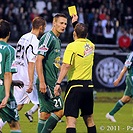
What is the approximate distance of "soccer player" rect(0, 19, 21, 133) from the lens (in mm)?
10297

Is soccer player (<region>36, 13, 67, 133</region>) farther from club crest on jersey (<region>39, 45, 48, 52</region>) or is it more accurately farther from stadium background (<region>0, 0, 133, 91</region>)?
stadium background (<region>0, 0, 133, 91</region>)

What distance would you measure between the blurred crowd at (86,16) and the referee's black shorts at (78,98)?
18.8 metres

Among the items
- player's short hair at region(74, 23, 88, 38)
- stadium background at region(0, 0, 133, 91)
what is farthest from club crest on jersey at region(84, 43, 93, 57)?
stadium background at region(0, 0, 133, 91)

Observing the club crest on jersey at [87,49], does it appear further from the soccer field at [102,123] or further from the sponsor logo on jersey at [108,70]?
the sponsor logo on jersey at [108,70]

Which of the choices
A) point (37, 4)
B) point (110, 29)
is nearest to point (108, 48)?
point (110, 29)

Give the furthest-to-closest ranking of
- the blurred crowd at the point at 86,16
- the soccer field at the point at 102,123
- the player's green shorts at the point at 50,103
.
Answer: the blurred crowd at the point at 86,16, the soccer field at the point at 102,123, the player's green shorts at the point at 50,103

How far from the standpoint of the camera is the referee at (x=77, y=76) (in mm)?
11406

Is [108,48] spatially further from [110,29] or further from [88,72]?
[88,72]

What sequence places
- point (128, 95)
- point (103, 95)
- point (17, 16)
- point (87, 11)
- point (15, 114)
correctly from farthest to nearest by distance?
point (87, 11) → point (17, 16) → point (103, 95) → point (128, 95) → point (15, 114)

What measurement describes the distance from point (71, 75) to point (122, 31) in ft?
67.3

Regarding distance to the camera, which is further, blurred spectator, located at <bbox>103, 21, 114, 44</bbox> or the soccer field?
blurred spectator, located at <bbox>103, 21, 114, 44</bbox>

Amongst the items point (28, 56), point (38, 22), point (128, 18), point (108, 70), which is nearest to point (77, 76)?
point (38, 22)

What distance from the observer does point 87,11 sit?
3281cm

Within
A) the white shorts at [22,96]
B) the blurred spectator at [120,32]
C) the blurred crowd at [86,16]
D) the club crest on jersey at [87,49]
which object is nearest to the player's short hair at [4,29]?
the club crest on jersey at [87,49]
